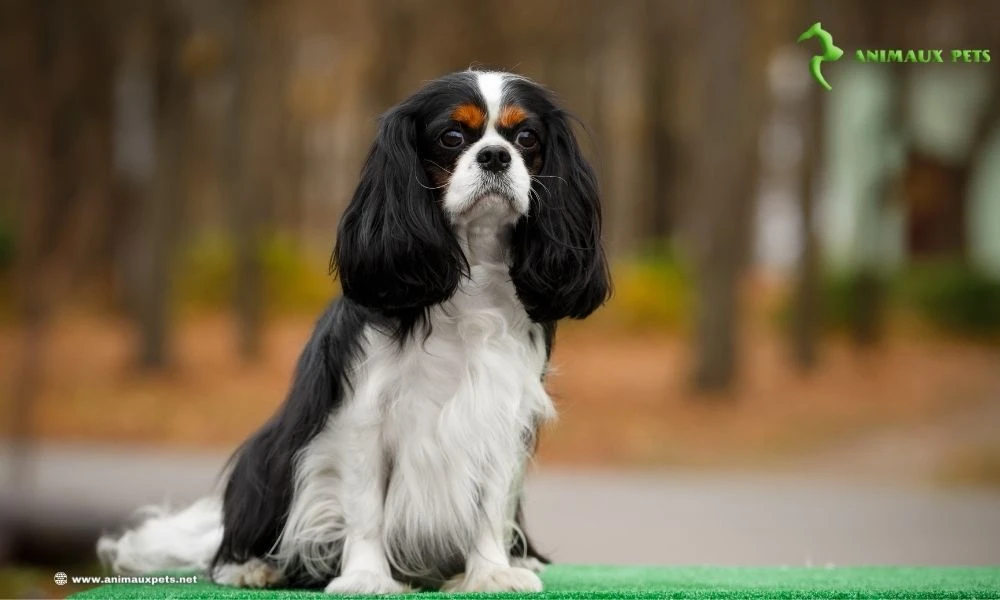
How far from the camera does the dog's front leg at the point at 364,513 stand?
324cm

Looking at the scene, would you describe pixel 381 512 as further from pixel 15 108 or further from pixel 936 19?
pixel 936 19

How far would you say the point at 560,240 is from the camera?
3297 millimetres

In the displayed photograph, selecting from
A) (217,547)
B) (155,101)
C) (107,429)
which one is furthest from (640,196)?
(217,547)

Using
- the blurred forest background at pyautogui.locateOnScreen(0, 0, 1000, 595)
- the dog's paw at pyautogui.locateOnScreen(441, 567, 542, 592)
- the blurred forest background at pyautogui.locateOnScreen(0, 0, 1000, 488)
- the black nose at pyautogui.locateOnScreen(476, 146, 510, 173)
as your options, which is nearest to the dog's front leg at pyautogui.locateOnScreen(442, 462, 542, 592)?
the dog's paw at pyautogui.locateOnScreen(441, 567, 542, 592)

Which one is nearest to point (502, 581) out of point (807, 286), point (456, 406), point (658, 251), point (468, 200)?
point (456, 406)

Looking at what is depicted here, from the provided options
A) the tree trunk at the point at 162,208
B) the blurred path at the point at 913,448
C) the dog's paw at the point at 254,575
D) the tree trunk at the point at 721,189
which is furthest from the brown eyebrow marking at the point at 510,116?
the tree trunk at the point at 162,208

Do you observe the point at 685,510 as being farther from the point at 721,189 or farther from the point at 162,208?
the point at 162,208

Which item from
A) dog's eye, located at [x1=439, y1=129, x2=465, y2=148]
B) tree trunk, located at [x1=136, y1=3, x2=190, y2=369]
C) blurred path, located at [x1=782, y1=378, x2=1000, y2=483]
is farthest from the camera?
tree trunk, located at [x1=136, y1=3, x2=190, y2=369]

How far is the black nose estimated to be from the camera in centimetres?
312

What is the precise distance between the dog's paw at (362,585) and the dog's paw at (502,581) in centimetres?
20

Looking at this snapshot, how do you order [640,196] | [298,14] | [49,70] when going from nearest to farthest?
[49,70]
[298,14]
[640,196]

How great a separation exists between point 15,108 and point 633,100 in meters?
7.76

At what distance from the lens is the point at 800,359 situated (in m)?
12.6

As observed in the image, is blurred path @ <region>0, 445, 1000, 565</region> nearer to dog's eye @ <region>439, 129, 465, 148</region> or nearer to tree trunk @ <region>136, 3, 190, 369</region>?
tree trunk @ <region>136, 3, 190, 369</region>
